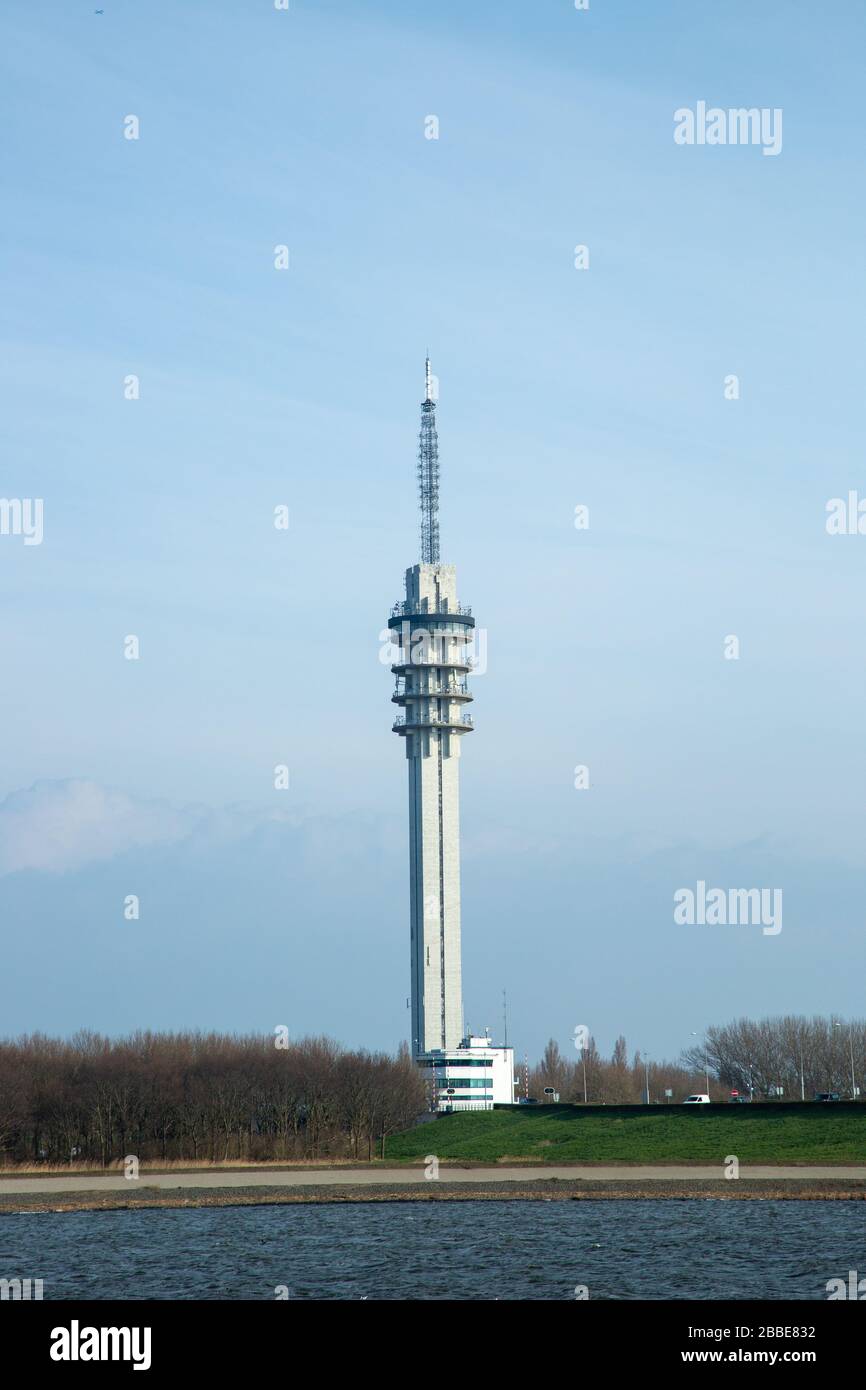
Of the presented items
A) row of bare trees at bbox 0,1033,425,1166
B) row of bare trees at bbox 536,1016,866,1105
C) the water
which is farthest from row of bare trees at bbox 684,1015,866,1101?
the water

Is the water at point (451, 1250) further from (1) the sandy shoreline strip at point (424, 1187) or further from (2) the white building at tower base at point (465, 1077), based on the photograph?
(2) the white building at tower base at point (465, 1077)

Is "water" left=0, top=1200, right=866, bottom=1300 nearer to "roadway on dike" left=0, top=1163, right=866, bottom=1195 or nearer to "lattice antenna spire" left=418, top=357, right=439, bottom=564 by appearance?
"roadway on dike" left=0, top=1163, right=866, bottom=1195

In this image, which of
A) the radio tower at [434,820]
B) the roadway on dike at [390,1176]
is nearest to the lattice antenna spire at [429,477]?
the radio tower at [434,820]

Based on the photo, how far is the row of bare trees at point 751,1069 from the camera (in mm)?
157125

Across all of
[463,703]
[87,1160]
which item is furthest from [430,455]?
[87,1160]

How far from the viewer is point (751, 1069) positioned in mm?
164375

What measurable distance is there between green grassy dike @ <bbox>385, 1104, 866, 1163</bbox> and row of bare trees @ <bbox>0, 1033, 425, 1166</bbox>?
4.23 m

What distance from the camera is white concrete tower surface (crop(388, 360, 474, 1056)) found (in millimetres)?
151125

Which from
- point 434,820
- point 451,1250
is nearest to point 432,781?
point 434,820

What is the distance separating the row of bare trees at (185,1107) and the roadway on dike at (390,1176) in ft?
28.4

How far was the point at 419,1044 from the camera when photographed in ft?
497

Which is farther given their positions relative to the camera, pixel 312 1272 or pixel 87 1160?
pixel 87 1160
